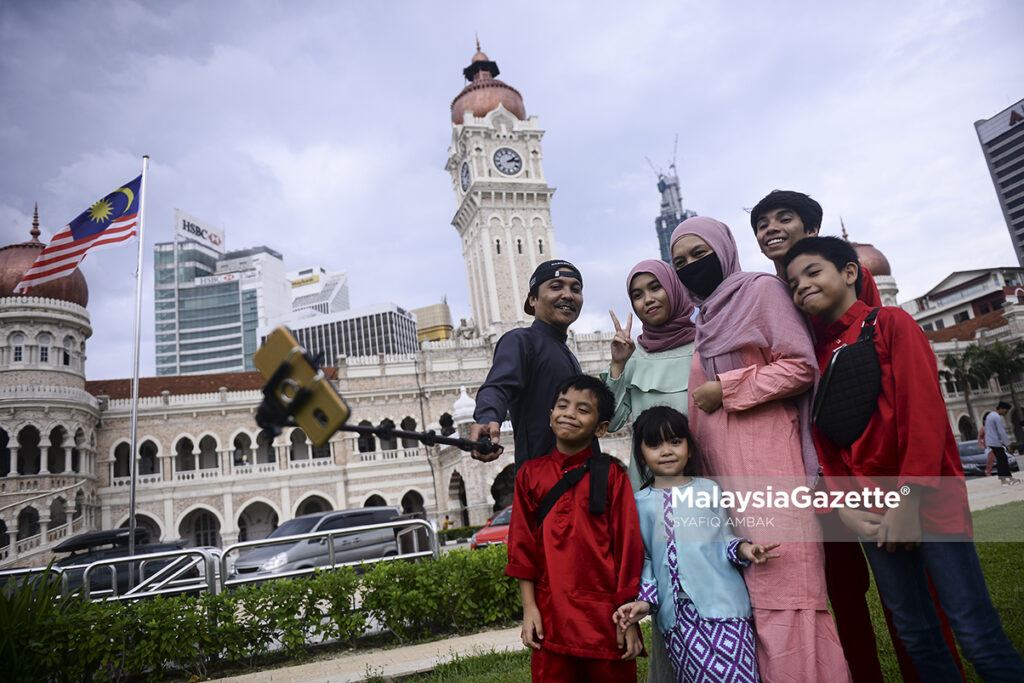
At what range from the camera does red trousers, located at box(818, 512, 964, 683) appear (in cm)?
259

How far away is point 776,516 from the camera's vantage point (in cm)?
241

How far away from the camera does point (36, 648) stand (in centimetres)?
468

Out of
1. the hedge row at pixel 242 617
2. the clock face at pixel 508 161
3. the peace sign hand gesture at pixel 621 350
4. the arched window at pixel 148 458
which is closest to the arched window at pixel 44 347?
the arched window at pixel 148 458

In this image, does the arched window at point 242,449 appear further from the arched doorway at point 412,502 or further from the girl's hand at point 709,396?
the girl's hand at point 709,396

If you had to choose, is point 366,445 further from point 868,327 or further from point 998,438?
point 868,327

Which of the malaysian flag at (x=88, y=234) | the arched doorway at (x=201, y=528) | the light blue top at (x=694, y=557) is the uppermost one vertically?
the malaysian flag at (x=88, y=234)

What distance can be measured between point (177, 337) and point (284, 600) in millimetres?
86091

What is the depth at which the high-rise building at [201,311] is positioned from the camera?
267 feet

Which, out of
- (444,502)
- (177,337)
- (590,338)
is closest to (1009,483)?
(444,502)

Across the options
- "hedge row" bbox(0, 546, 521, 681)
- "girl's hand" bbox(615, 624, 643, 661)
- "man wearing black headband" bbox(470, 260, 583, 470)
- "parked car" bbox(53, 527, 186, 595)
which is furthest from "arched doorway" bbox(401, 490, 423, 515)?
"girl's hand" bbox(615, 624, 643, 661)

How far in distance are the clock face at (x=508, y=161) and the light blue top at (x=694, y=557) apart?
3644 centimetres

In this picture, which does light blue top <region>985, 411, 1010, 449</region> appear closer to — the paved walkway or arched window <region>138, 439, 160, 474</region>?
the paved walkway

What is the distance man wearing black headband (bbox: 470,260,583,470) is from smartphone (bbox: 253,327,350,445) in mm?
1153

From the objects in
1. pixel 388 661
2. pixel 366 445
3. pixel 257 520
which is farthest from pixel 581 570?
pixel 257 520
